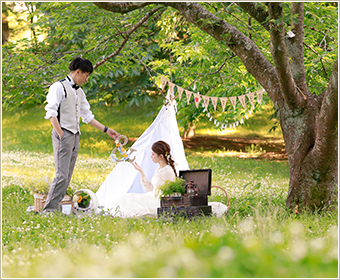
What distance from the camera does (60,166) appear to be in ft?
16.3

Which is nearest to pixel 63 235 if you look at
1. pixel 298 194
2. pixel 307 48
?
pixel 298 194

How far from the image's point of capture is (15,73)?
6426 millimetres

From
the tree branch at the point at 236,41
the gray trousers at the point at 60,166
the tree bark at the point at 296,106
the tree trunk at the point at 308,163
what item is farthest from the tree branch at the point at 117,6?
the tree trunk at the point at 308,163

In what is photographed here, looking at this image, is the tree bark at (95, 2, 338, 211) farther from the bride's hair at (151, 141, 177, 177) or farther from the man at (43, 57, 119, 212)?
the bride's hair at (151, 141, 177, 177)

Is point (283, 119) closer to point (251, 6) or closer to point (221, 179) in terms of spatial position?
point (251, 6)

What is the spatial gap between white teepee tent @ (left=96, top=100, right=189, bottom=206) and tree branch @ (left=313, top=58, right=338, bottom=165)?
293 centimetres

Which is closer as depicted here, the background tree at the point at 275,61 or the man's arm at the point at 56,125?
the background tree at the point at 275,61

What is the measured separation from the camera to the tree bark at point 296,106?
4516mm

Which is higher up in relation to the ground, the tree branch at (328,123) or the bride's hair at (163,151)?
the tree branch at (328,123)

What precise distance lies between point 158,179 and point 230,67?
3.01m

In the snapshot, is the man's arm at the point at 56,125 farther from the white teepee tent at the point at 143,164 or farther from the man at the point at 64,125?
the white teepee tent at the point at 143,164

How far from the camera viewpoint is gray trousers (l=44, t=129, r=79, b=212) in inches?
195

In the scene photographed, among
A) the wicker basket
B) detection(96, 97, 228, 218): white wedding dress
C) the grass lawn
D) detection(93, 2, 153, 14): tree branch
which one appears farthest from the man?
detection(96, 97, 228, 218): white wedding dress

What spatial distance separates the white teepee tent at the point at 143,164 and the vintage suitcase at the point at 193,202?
6.58 feet
